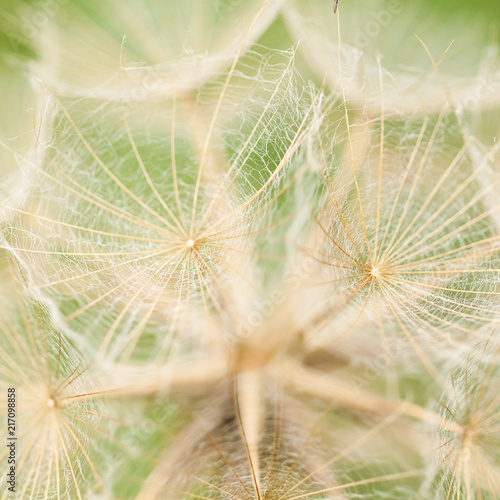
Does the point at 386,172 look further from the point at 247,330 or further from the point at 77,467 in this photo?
the point at 77,467

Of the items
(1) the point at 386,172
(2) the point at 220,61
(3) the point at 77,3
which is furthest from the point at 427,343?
(3) the point at 77,3

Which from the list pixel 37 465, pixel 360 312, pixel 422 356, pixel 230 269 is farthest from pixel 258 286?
pixel 37 465

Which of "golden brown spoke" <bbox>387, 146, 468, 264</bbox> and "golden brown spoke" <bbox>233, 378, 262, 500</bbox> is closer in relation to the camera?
"golden brown spoke" <bbox>233, 378, 262, 500</bbox>

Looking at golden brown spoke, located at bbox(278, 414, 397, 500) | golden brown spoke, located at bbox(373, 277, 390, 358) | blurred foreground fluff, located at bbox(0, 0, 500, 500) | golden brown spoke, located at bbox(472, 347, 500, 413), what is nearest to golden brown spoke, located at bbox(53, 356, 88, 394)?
blurred foreground fluff, located at bbox(0, 0, 500, 500)

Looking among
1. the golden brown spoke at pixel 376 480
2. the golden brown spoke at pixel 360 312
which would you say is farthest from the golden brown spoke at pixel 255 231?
the golden brown spoke at pixel 376 480

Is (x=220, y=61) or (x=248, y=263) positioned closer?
(x=248, y=263)

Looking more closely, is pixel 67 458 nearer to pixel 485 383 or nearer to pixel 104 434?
pixel 104 434

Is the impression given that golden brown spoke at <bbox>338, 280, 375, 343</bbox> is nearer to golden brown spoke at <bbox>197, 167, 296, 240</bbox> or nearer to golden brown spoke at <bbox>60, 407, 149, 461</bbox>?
golden brown spoke at <bbox>197, 167, 296, 240</bbox>

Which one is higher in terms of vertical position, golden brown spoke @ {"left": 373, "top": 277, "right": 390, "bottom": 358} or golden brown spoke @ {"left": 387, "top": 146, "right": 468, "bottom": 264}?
golden brown spoke @ {"left": 387, "top": 146, "right": 468, "bottom": 264}
